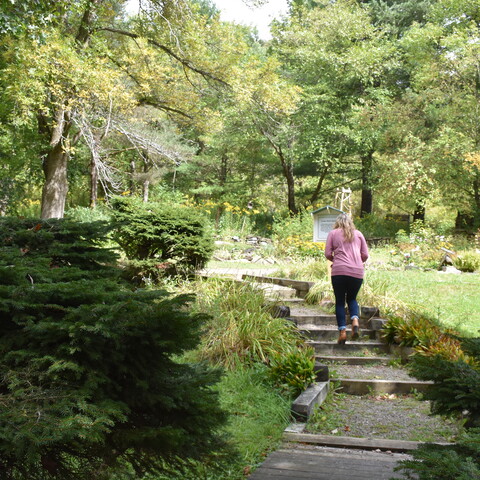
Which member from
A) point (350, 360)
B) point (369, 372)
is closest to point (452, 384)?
point (369, 372)

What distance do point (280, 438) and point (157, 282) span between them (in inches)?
209

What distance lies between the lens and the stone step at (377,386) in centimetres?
583

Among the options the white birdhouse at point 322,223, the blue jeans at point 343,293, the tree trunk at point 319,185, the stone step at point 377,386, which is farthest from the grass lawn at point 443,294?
the tree trunk at point 319,185

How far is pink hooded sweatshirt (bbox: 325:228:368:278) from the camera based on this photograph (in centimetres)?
684

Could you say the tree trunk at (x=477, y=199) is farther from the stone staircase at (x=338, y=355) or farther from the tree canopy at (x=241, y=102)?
the stone staircase at (x=338, y=355)

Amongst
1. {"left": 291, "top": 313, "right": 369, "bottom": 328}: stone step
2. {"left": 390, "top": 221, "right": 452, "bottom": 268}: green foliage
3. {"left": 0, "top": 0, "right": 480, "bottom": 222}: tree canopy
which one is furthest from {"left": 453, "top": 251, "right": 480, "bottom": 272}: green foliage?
{"left": 0, "top": 0, "right": 480, "bottom": 222}: tree canopy

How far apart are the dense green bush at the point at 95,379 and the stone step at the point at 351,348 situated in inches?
190

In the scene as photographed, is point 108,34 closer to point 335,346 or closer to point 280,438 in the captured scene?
point 335,346

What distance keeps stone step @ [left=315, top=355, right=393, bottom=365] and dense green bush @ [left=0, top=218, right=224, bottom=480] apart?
4667 millimetres

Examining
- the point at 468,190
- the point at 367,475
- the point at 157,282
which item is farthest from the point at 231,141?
the point at 367,475

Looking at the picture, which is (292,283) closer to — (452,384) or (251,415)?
(251,415)

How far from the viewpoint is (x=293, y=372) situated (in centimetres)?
546

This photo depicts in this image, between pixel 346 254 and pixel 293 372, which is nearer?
pixel 293 372

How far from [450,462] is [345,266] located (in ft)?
17.2
